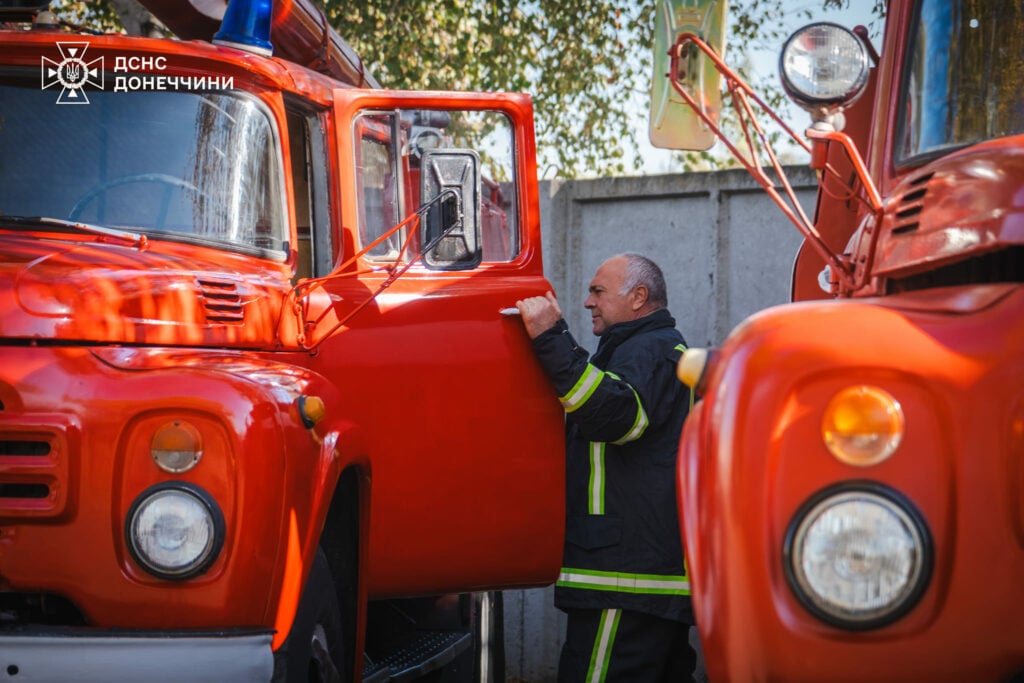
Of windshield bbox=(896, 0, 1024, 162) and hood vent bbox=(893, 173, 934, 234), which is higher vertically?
windshield bbox=(896, 0, 1024, 162)

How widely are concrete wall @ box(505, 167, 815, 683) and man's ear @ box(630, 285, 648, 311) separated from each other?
2142 mm

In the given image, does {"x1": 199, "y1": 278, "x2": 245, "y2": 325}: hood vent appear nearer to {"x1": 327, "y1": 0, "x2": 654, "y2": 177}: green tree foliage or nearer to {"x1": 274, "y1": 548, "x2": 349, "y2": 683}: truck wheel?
{"x1": 274, "y1": 548, "x2": 349, "y2": 683}: truck wheel

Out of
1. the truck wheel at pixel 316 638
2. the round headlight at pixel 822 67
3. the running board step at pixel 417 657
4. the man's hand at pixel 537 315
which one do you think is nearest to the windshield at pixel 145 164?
the man's hand at pixel 537 315

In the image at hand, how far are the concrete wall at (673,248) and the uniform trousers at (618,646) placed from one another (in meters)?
2.69

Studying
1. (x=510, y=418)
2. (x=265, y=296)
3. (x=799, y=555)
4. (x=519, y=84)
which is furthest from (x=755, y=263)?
(x=519, y=84)

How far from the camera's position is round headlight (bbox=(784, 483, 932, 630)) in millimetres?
1915

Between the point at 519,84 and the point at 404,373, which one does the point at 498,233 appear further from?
the point at 519,84

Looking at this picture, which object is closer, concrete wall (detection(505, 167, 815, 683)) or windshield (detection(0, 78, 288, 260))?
windshield (detection(0, 78, 288, 260))

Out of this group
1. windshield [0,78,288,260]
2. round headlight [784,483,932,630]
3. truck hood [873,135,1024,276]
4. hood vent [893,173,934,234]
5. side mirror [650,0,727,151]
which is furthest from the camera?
windshield [0,78,288,260]

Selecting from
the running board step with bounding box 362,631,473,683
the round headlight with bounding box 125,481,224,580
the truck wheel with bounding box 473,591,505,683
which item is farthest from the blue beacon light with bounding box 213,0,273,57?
the truck wheel with bounding box 473,591,505,683

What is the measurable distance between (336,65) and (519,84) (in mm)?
7981

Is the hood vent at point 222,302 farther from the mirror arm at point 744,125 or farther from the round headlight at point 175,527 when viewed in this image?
the mirror arm at point 744,125

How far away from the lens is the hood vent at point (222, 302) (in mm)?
3549

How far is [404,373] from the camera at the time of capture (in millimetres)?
4156
